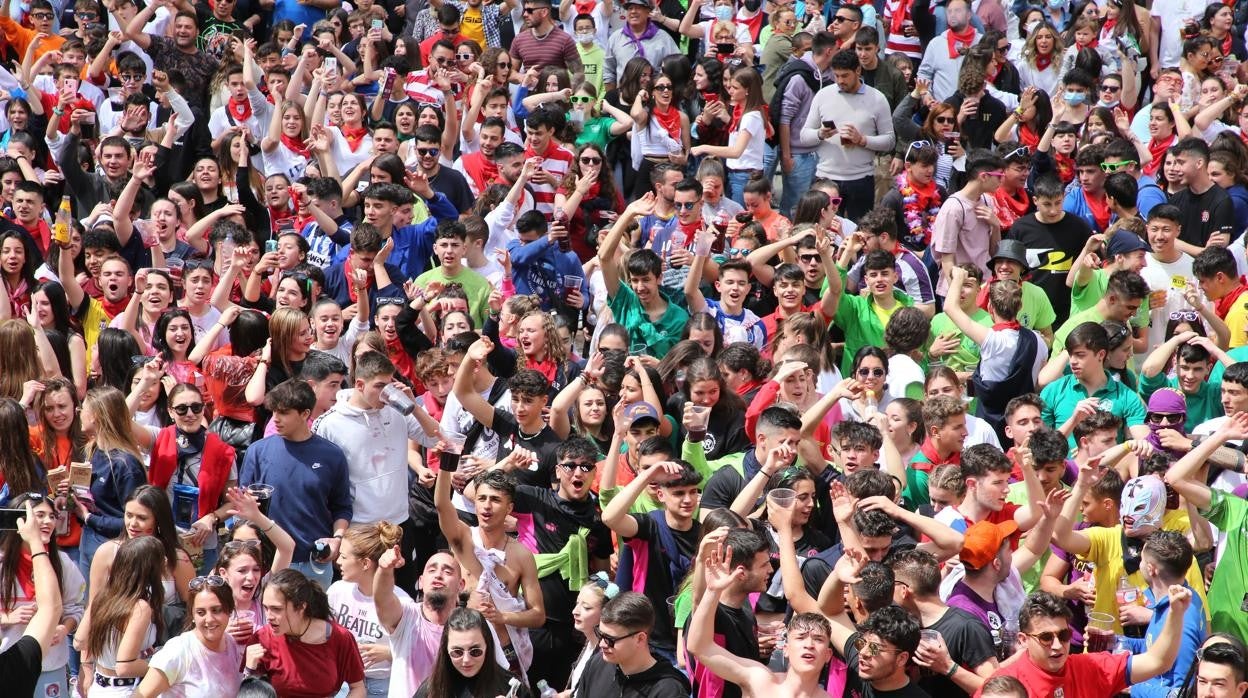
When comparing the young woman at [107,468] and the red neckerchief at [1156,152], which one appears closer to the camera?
the young woman at [107,468]

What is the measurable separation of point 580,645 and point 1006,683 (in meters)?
2.33

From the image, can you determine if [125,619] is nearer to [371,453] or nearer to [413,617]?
[413,617]

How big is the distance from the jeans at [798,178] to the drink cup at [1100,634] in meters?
6.16

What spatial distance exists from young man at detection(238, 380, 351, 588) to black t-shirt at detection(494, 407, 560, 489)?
817 millimetres

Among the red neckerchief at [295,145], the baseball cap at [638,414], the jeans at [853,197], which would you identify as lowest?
the jeans at [853,197]

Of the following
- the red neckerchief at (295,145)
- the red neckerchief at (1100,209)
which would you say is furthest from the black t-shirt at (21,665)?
the red neckerchief at (1100,209)

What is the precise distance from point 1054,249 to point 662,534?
4.56 meters

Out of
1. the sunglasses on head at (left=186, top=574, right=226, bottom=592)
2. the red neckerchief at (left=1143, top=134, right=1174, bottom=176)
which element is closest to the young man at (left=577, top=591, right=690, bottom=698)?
the sunglasses on head at (left=186, top=574, right=226, bottom=592)

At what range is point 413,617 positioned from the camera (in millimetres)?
7703

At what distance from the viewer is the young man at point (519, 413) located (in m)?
8.91

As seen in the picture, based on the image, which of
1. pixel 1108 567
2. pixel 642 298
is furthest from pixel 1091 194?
pixel 1108 567

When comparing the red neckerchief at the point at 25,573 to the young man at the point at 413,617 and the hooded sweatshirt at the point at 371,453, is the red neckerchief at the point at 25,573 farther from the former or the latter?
the hooded sweatshirt at the point at 371,453

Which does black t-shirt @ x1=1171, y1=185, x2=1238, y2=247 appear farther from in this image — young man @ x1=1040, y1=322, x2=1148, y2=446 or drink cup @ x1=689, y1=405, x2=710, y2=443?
drink cup @ x1=689, y1=405, x2=710, y2=443

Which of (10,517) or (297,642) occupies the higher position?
(10,517)
